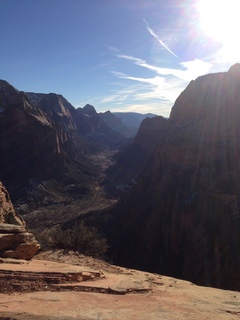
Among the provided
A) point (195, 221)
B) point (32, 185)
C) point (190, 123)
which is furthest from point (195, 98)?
point (32, 185)

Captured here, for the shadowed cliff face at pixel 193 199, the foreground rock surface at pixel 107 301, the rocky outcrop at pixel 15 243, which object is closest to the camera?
the foreground rock surface at pixel 107 301

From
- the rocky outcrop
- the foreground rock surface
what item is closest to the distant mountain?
the rocky outcrop

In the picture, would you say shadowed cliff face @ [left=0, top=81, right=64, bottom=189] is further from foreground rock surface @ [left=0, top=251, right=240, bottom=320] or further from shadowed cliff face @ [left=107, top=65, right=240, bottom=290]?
foreground rock surface @ [left=0, top=251, right=240, bottom=320]

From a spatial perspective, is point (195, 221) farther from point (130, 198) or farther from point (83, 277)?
point (83, 277)

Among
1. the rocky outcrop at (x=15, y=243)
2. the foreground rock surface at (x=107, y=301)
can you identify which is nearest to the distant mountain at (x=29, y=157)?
the rocky outcrop at (x=15, y=243)

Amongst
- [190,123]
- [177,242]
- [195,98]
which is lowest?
[177,242]

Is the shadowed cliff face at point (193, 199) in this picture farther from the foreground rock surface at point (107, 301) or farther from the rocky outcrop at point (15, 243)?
the rocky outcrop at point (15, 243)
